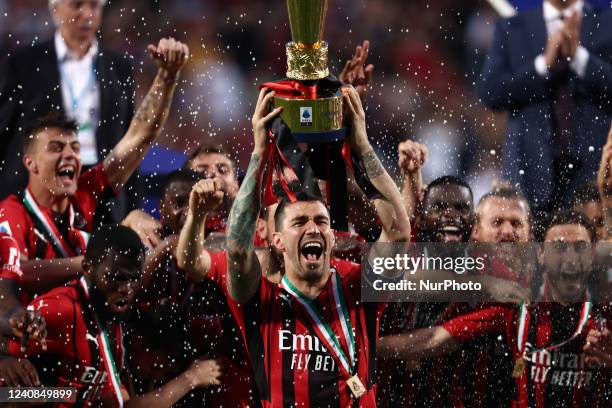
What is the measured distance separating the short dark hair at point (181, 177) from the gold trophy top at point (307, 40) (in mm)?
1059

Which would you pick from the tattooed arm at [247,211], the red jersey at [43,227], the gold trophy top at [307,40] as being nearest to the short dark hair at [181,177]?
the red jersey at [43,227]

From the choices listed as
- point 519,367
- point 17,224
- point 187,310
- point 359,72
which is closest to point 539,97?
point 359,72

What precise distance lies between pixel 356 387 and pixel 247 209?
28.7 inches

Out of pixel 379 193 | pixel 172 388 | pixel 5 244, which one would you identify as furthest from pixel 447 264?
pixel 5 244

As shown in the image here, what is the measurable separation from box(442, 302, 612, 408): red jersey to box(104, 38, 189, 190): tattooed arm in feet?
4.51

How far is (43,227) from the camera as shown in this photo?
439 cm

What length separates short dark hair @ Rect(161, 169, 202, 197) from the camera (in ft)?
14.8

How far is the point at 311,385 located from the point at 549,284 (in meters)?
1.01

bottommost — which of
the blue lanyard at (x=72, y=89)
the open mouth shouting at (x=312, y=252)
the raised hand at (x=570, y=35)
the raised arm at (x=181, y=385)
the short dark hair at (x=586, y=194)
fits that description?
the raised arm at (x=181, y=385)

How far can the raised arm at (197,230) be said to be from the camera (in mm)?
3854

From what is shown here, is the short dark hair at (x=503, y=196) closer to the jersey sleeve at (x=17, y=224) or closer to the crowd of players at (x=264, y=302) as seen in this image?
the crowd of players at (x=264, y=302)

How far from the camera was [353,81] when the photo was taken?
455 cm

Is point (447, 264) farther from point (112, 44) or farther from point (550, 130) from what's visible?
point (112, 44)

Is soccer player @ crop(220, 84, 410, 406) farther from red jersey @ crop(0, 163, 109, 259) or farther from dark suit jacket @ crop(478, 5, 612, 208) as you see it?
dark suit jacket @ crop(478, 5, 612, 208)
